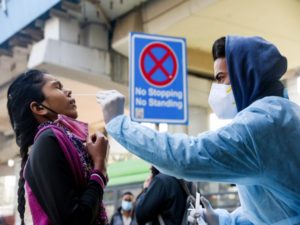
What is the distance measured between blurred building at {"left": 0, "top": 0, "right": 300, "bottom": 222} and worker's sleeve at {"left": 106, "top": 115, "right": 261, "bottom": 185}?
17.9ft

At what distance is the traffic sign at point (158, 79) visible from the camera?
185 inches

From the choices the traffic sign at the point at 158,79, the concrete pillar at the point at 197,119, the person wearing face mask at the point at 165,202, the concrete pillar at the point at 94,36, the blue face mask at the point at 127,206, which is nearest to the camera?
the person wearing face mask at the point at 165,202

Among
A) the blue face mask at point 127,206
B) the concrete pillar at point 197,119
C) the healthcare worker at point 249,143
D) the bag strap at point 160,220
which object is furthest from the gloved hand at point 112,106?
the concrete pillar at point 197,119

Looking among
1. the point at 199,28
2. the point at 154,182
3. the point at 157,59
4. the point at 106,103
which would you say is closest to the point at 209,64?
the point at 199,28

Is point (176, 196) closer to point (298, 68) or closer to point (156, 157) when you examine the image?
point (156, 157)

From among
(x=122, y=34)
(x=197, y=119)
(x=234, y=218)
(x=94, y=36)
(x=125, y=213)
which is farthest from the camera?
(x=197, y=119)

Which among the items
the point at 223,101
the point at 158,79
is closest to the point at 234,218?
the point at 223,101

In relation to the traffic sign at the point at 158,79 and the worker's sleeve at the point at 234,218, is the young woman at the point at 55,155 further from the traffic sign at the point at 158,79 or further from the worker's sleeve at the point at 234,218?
the traffic sign at the point at 158,79

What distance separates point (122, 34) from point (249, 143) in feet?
25.1

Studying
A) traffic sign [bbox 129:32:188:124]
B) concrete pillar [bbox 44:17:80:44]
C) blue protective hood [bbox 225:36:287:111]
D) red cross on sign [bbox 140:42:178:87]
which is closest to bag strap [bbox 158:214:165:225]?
traffic sign [bbox 129:32:188:124]

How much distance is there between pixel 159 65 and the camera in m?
5.00

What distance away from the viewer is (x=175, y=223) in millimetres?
3855

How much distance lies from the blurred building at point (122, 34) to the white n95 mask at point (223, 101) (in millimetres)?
4982

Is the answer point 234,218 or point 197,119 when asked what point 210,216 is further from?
point 197,119
